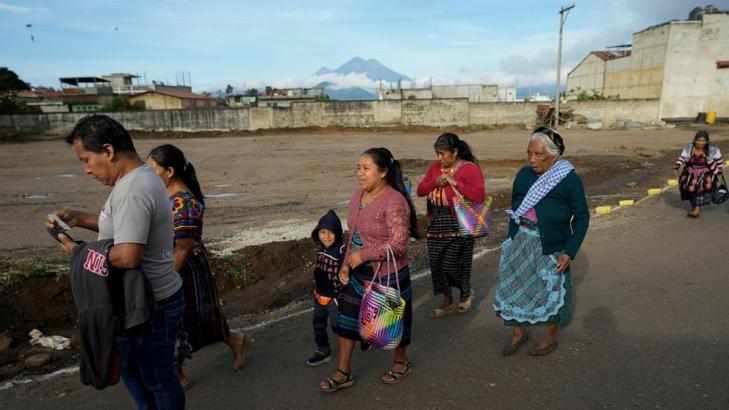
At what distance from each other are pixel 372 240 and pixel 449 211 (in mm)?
1433

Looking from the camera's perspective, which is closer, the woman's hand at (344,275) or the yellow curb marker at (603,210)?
the woman's hand at (344,275)

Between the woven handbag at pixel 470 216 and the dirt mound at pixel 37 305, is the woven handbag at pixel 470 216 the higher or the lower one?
the higher one

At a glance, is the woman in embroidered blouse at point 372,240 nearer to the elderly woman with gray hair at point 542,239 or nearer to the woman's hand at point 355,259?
the woman's hand at point 355,259

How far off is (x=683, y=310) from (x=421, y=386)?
2.76 m

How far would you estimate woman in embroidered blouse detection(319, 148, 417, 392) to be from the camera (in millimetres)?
3090

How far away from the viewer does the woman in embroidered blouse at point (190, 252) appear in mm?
3096

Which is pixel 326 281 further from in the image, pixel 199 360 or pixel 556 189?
pixel 556 189

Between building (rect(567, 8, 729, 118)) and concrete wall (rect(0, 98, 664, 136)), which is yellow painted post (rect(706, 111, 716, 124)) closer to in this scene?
building (rect(567, 8, 729, 118))

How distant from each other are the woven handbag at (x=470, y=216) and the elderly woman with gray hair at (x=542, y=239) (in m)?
0.62

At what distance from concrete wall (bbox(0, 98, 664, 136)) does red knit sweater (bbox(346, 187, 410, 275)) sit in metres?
32.6

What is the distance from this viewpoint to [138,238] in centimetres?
211

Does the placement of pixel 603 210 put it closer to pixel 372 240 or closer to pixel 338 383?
pixel 372 240

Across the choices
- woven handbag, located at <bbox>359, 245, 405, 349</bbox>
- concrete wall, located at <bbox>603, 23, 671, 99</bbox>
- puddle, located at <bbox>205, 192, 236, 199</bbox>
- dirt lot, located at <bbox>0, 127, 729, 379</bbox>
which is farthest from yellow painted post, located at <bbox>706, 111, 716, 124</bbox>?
woven handbag, located at <bbox>359, 245, 405, 349</bbox>

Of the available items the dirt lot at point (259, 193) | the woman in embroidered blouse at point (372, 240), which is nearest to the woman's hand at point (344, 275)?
the woman in embroidered blouse at point (372, 240)
